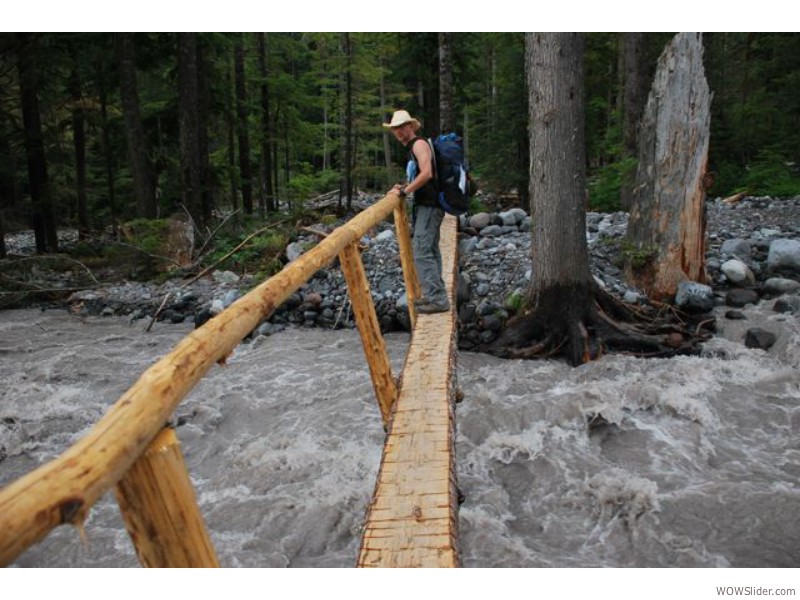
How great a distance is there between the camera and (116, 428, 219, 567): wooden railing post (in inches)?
55.2

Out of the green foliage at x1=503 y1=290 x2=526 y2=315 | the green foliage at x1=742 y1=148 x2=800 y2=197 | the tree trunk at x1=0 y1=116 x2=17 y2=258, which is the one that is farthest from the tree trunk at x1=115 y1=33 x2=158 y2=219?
the green foliage at x1=742 y1=148 x2=800 y2=197

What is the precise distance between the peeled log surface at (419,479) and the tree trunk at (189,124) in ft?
31.4

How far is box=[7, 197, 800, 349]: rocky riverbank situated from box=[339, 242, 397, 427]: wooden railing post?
336 cm

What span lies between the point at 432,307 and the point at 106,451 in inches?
199

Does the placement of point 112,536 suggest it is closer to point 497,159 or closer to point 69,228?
point 497,159

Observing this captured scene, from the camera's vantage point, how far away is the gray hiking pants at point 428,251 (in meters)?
5.74

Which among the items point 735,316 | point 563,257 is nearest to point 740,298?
point 735,316

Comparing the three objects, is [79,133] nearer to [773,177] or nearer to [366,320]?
[366,320]

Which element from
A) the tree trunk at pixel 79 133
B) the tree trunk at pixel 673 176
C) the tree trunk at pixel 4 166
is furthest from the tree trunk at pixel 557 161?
the tree trunk at pixel 79 133

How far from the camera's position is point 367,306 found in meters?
4.07

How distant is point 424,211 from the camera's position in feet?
18.8

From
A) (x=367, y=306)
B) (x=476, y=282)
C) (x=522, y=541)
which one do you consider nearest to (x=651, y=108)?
(x=476, y=282)

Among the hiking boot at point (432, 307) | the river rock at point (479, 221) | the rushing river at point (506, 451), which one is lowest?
the rushing river at point (506, 451)

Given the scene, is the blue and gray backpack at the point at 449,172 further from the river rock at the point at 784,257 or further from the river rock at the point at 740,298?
the river rock at the point at 784,257
